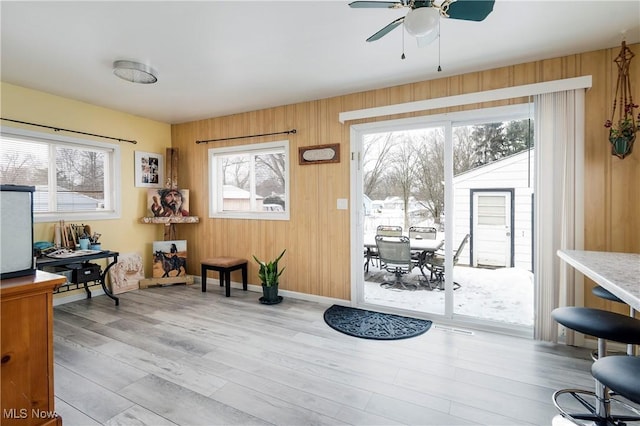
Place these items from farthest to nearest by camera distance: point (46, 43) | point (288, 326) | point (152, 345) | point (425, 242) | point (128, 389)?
point (425, 242) → point (288, 326) → point (152, 345) → point (46, 43) → point (128, 389)

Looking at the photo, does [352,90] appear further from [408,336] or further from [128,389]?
[128,389]

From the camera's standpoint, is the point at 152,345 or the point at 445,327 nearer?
the point at 152,345

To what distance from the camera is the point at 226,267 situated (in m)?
4.20

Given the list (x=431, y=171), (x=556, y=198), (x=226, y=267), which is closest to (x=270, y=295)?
(x=226, y=267)

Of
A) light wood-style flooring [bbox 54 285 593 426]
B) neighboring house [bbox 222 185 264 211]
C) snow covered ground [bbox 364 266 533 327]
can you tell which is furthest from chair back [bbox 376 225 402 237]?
neighboring house [bbox 222 185 264 211]

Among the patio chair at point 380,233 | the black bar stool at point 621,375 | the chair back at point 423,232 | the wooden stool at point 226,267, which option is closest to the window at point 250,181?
the wooden stool at point 226,267

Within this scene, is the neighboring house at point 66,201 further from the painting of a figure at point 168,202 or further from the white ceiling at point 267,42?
the white ceiling at point 267,42

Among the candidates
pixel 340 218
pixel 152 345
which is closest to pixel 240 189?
pixel 340 218

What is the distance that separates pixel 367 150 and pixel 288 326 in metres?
2.24

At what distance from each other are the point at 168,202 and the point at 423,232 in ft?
12.7

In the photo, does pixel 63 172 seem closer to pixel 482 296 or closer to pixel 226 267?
pixel 226 267

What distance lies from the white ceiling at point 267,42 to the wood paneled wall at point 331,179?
0.15 m

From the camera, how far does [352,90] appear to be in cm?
367

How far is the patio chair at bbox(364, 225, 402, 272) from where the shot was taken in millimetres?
3778
